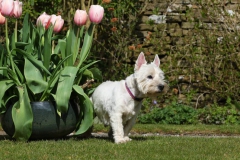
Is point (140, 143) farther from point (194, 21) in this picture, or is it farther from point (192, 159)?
point (194, 21)

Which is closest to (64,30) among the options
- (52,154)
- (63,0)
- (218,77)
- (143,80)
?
(63,0)

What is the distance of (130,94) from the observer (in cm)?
762

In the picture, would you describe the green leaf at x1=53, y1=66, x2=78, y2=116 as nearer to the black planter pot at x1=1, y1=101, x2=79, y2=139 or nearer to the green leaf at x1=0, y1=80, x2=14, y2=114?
the black planter pot at x1=1, y1=101, x2=79, y2=139

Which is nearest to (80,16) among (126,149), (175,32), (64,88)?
(64,88)

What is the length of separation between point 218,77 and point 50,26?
16.8 ft

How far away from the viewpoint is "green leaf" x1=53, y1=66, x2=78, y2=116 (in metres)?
7.50

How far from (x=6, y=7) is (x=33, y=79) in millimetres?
929

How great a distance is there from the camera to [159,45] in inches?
488

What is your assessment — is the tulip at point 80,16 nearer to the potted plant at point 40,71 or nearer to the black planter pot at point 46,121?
the potted plant at point 40,71

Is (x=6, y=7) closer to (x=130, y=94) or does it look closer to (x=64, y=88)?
(x=64, y=88)

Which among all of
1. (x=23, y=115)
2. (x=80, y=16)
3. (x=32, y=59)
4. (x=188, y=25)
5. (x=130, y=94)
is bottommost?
(x=23, y=115)

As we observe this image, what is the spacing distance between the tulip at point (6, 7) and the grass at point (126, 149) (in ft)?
5.18

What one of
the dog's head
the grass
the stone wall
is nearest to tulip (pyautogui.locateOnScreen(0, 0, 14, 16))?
the grass

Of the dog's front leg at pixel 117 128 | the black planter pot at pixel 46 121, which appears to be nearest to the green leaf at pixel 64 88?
the black planter pot at pixel 46 121
